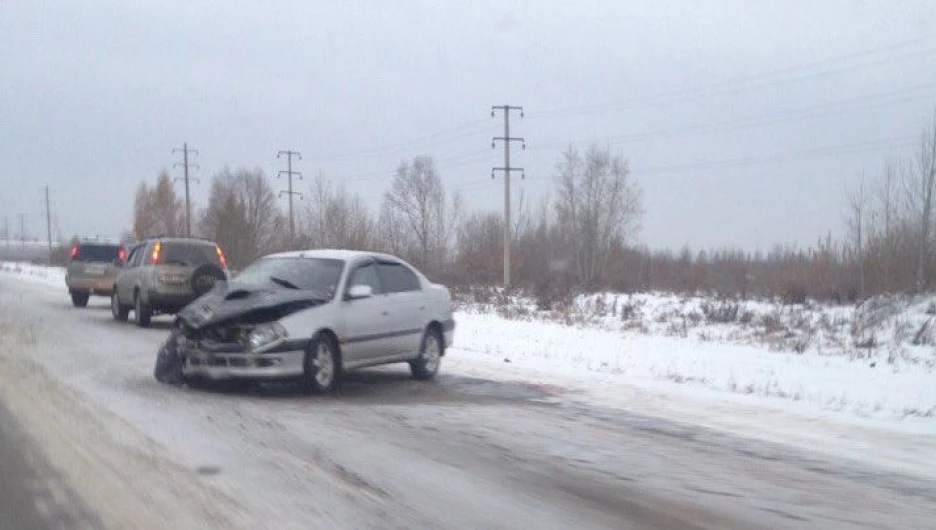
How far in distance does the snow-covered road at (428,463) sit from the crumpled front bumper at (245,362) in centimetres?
31

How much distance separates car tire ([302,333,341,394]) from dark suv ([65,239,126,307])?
1843 cm

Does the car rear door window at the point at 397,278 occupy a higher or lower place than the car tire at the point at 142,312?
higher

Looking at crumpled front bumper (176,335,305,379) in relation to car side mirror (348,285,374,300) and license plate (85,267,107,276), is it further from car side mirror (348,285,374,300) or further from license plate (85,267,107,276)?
license plate (85,267,107,276)

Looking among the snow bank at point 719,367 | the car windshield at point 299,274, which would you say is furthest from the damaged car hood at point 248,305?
the snow bank at point 719,367

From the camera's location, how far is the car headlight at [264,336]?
11.6 meters

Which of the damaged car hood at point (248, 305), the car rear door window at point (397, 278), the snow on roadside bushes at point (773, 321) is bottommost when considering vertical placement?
the snow on roadside bushes at point (773, 321)

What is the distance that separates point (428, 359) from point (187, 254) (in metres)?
9.62

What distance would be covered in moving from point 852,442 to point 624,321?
17.5m

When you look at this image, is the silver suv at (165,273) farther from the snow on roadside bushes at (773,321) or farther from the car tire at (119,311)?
the snow on roadside bushes at (773,321)

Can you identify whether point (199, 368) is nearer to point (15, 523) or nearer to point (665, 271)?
point (15, 523)

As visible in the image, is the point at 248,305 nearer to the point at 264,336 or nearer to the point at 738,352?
the point at 264,336

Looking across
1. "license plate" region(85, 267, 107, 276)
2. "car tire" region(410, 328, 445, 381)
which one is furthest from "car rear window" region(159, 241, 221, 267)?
"car tire" region(410, 328, 445, 381)

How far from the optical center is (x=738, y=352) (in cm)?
1981

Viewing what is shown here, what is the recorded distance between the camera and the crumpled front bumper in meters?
11.6
